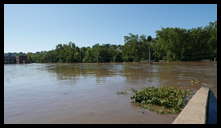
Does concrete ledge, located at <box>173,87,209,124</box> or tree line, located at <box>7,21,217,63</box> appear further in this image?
tree line, located at <box>7,21,217,63</box>

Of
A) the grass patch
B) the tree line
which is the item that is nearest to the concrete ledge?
the grass patch

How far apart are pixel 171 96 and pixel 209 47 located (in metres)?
49.4

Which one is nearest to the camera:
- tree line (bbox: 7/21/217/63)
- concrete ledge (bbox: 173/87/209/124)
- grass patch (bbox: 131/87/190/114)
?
concrete ledge (bbox: 173/87/209/124)

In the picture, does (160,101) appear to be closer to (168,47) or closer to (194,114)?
(194,114)

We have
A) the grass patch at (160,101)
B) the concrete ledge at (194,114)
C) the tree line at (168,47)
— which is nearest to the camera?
the concrete ledge at (194,114)

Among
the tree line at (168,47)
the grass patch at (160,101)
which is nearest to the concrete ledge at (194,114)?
the grass patch at (160,101)

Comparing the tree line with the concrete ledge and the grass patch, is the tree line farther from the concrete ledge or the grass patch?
the concrete ledge

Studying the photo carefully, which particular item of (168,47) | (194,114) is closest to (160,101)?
(194,114)

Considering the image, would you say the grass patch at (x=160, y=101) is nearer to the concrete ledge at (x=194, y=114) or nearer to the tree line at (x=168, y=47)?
the concrete ledge at (x=194, y=114)

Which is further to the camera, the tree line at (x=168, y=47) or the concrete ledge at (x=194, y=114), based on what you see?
the tree line at (x=168, y=47)

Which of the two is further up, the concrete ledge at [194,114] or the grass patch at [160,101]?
the concrete ledge at [194,114]

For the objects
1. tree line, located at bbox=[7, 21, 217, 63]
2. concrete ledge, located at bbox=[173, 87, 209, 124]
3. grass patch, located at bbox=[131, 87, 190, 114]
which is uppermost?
tree line, located at bbox=[7, 21, 217, 63]

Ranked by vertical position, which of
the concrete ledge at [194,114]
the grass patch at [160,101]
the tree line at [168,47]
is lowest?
the grass patch at [160,101]

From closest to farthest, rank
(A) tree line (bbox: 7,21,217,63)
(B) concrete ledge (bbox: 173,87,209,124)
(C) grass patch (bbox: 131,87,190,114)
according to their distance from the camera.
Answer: (B) concrete ledge (bbox: 173,87,209,124) < (C) grass patch (bbox: 131,87,190,114) < (A) tree line (bbox: 7,21,217,63)
